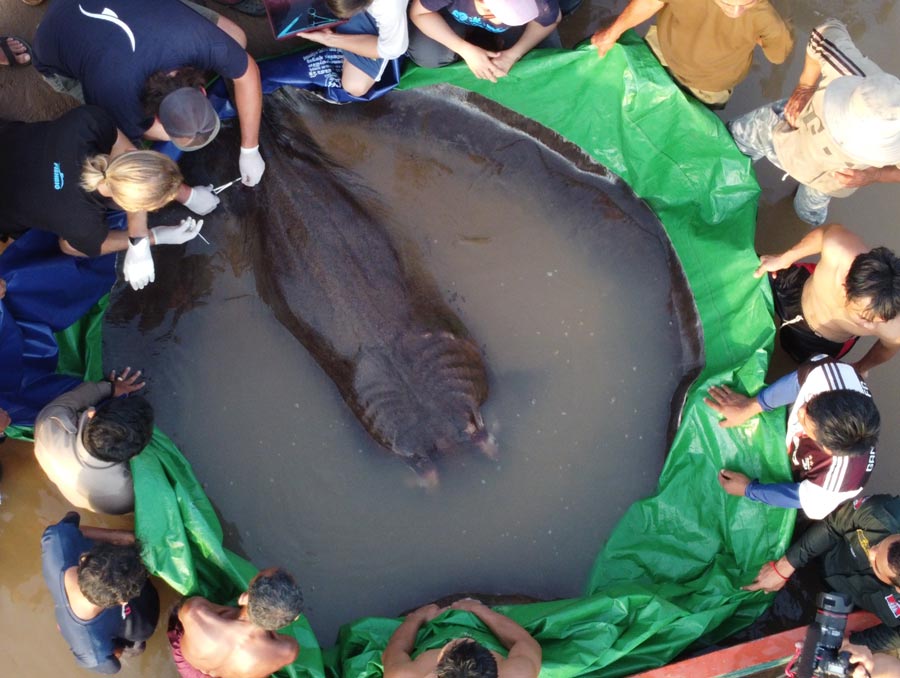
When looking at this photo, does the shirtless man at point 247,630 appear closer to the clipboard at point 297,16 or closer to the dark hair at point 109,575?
the dark hair at point 109,575

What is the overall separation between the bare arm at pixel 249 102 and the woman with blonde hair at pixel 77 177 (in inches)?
18.7

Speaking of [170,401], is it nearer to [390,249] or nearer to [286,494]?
[286,494]

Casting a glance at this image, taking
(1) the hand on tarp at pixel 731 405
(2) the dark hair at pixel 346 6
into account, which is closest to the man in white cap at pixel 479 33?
(2) the dark hair at pixel 346 6

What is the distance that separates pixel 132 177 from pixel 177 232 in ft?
2.26

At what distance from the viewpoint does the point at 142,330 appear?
3469mm

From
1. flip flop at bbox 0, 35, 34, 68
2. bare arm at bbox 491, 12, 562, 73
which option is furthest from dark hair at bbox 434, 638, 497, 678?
flip flop at bbox 0, 35, 34, 68

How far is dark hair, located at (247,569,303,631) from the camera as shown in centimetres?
283

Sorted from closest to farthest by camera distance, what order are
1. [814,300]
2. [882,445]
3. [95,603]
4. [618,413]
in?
[95,603] < [814,300] < [618,413] < [882,445]

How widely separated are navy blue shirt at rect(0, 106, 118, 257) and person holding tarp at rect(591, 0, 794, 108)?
2.15 m

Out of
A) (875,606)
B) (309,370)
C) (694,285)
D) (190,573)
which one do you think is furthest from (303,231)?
(875,606)

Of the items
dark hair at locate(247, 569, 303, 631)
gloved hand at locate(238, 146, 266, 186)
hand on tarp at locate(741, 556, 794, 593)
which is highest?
gloved hand at locate(238, 146, 266, 186)

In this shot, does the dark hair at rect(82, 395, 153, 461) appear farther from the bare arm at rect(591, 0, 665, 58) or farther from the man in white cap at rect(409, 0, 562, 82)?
the bare arm at rect(591, 0, 665, 58)

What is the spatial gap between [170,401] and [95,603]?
91 centimetres

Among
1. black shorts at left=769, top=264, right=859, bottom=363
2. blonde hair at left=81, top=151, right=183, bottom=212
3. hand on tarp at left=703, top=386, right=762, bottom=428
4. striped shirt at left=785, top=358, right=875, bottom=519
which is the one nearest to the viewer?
blonde hair at left=81, top=151, right=183, bottom=212
